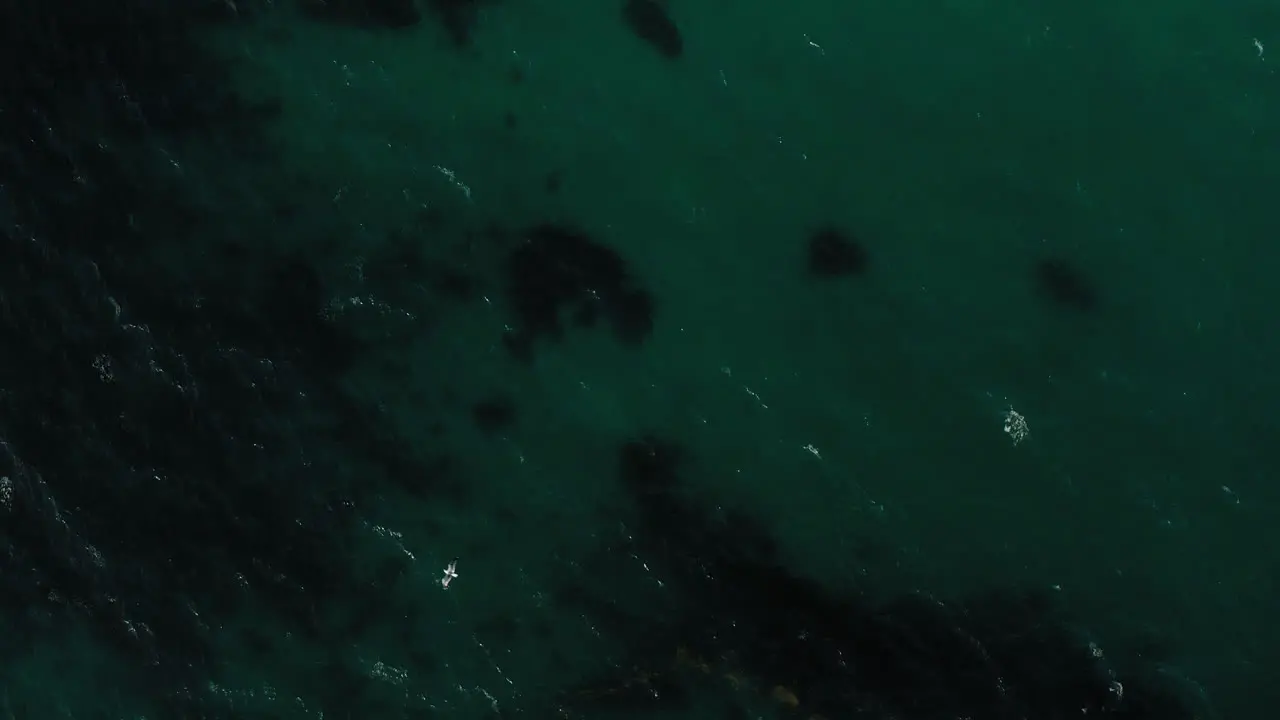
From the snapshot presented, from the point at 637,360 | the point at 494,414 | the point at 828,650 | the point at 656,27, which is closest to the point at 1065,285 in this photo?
the point at 828,650

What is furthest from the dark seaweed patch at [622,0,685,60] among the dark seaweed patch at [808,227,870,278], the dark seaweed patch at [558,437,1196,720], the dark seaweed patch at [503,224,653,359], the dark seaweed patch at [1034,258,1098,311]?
the dark seaweed patch at [558,437,1196,720]

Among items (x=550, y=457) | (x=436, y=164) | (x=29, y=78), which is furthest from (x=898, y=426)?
(x=29, y=78)

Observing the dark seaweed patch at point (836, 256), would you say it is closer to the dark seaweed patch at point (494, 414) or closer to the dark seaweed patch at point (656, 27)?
the dark seaweed patch at point (656, 27)

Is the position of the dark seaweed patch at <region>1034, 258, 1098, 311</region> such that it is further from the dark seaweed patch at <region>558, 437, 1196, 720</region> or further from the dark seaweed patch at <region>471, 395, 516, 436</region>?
the dark seaweed patch at <region>471, 395, 516, 436</region>

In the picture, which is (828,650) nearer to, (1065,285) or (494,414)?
(494,414)

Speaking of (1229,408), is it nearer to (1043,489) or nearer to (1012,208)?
(1043,489)
